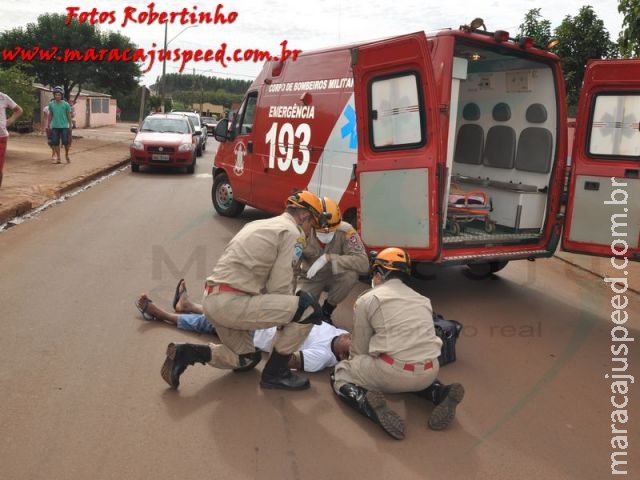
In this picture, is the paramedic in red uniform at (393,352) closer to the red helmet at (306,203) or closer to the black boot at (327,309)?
the red helmet at (306,203)

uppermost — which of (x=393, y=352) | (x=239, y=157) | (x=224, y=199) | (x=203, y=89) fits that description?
(x=203, y=89)

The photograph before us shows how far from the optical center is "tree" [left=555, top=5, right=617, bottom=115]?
14469 mm

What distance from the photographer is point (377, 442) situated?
Result: 3.50m

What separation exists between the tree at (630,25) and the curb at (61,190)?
9219 millimetres

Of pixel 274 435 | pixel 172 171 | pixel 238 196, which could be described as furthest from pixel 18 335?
pixel 172 171

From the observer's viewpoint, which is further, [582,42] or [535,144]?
[582,42]

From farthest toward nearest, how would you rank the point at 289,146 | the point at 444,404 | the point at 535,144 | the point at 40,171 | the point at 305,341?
the point at 40,171 < the point at 289,146 < the point at 535,144 < the point at 305,341 < the point at 444,404

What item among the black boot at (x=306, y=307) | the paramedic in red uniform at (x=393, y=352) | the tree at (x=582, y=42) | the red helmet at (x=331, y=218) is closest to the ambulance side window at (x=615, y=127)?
the red helmet at (x=331, y=218)

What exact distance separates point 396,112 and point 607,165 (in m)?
2.14

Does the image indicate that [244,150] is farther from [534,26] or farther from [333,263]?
[534,26]

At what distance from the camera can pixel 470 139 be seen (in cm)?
786

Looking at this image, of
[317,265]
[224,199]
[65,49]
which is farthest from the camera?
[65,49]

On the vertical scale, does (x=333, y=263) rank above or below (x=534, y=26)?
below

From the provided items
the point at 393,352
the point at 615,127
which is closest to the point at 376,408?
the point at 393,352
